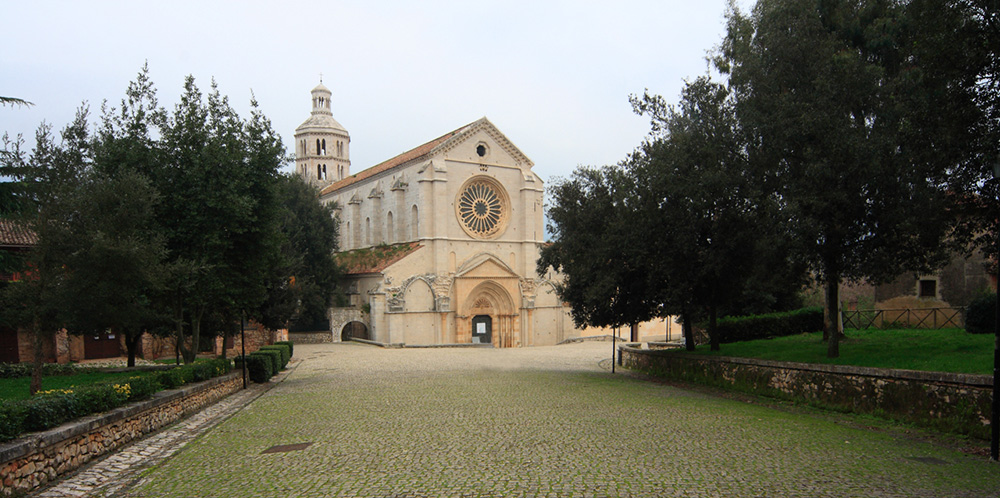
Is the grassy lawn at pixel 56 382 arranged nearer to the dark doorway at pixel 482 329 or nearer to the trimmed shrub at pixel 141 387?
the trimmed shrub at pixel 141 387

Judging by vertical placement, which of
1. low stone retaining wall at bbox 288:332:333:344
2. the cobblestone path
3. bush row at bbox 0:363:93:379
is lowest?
low stone retaining wall at bbox 288:332:333:344

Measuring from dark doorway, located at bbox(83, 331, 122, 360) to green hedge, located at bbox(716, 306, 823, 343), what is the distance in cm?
2890

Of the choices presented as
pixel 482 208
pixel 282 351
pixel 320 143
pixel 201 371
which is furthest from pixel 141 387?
pixel 320 143

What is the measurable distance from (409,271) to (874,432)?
36440mm

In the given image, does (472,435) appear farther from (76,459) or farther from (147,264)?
(147,264)

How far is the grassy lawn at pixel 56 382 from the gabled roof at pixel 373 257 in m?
27.8

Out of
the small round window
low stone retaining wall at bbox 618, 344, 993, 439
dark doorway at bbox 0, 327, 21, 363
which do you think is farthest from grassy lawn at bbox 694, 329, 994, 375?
dark doorway at bbox 0, 327, 21, 363

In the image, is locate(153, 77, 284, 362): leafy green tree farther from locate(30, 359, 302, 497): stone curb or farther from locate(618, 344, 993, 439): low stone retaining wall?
locate(618, 344, 993, 439): low stone retaining wall

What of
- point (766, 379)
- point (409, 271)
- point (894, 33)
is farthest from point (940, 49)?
point (409, 271)

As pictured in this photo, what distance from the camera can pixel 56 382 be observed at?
52.5 ft

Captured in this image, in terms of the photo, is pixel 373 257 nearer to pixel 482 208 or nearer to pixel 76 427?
pixel 482 208

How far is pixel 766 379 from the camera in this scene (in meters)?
17.3

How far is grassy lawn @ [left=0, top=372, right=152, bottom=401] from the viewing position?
47.6 feet

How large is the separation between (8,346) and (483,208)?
29864 millimetres
